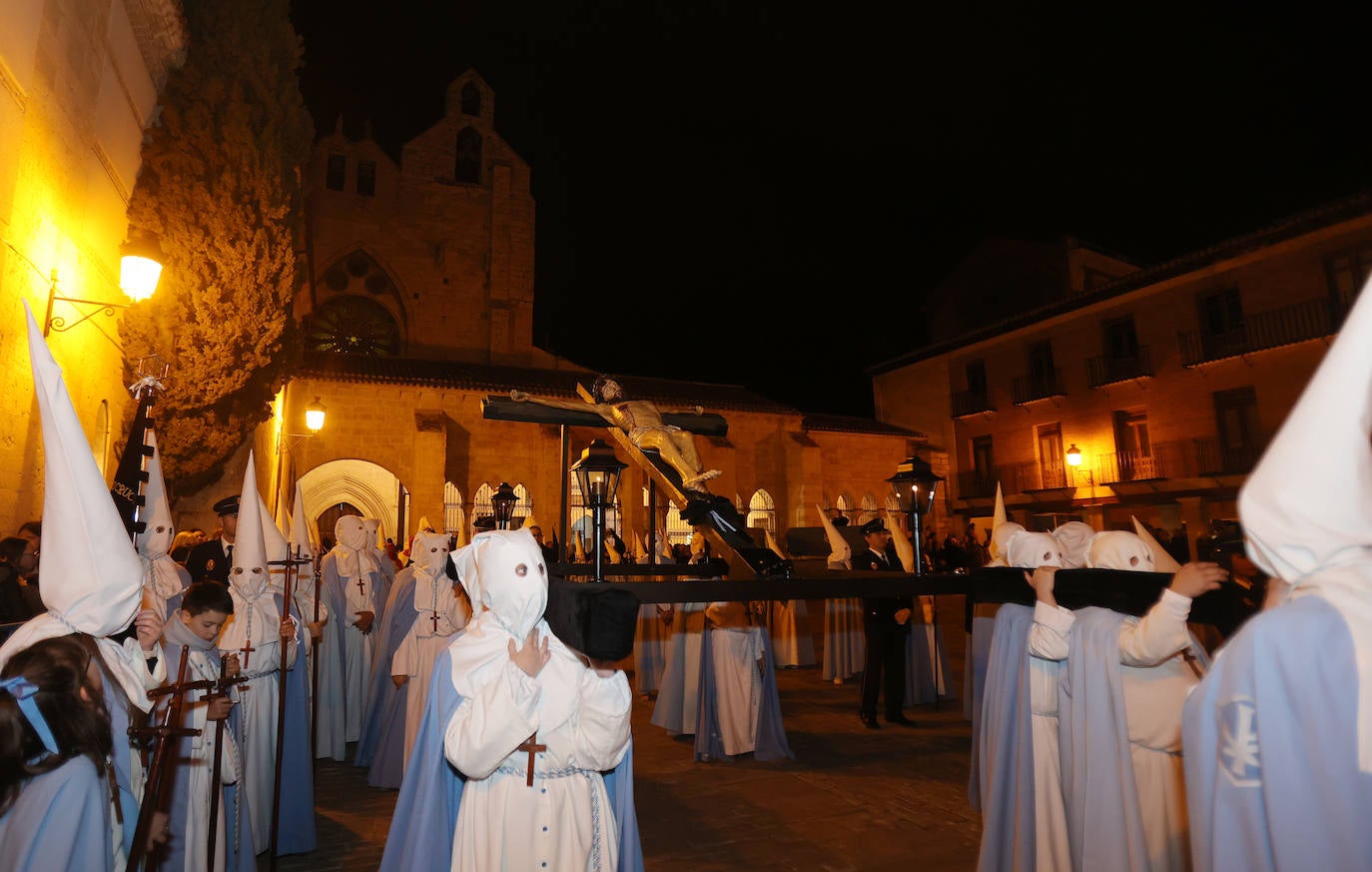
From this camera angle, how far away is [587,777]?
2477mm

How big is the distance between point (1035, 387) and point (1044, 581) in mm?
24011

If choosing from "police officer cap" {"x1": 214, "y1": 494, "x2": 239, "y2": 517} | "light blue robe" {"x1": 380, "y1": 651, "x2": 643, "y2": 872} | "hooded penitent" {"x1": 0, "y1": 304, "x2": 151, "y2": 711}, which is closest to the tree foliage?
"police officer cap" {"x1": 214, "y1": 494, "x2": 239, "y2": 517}

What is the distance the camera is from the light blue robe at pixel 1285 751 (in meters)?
1.47

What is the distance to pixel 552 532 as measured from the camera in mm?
18000

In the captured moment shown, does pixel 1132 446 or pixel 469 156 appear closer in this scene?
pixel 1132 446

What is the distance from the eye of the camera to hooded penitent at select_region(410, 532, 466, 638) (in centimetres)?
559

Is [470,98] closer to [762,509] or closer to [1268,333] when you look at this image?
[762,509]

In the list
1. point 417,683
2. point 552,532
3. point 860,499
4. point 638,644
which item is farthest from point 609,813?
point 860,499

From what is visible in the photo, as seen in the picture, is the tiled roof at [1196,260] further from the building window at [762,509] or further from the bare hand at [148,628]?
the bare hand at [148,628]

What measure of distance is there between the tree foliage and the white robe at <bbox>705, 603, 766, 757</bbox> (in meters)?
7.75

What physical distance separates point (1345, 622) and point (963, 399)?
27.3m

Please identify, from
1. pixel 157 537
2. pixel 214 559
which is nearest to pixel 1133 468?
pixel 214 559

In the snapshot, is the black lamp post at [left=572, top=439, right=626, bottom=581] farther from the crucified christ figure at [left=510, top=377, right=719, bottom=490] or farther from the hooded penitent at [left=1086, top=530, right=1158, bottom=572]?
the hooded penitent at [left=1086, top=530, right=1158, bottom=572]

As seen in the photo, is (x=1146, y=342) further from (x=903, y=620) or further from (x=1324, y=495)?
(x=1324, y=495)
